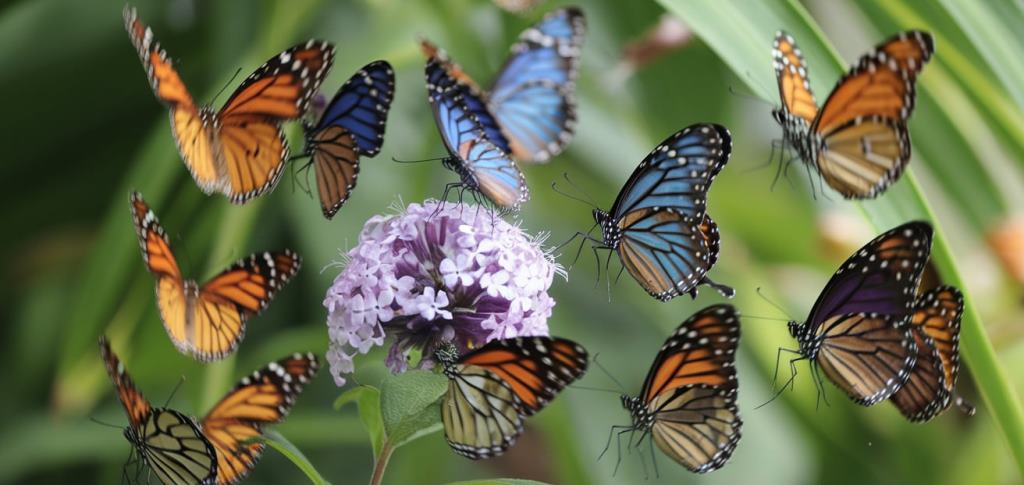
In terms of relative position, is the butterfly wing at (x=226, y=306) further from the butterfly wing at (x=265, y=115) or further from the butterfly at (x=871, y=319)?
the butterfly at (x=871, y=319)

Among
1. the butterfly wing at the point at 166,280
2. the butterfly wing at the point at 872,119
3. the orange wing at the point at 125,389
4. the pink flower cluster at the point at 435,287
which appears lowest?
the butterfly wing at the point at 872,119

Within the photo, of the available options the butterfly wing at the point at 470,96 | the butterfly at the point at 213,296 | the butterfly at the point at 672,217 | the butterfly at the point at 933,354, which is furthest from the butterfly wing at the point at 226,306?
→ the butterfly at the point at 933,354

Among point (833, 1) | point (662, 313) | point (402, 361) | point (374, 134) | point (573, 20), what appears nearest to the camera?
point (402, 361)

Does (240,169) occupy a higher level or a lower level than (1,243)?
lower

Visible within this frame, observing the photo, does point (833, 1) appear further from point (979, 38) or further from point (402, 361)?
point (402, 361)

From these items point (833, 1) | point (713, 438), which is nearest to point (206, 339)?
point (713, 438)

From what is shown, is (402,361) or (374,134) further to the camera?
(374,134)

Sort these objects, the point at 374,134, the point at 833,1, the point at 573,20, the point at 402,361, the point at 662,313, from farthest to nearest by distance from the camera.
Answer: the point at 833,1
the point at 662,313
the point at 573,20
the point at 374,134
the point at 402,361

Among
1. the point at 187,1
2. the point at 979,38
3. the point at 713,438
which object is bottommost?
the point at 713,438
